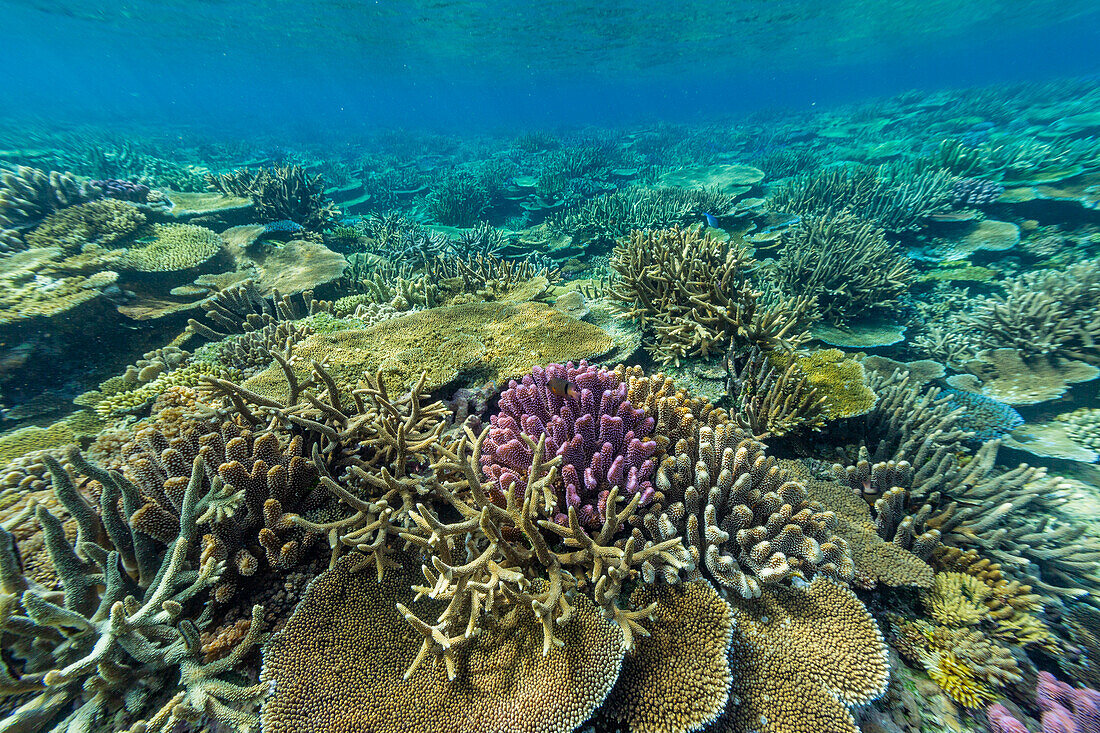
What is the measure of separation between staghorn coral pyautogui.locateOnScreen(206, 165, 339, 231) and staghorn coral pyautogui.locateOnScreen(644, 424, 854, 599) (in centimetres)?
1002

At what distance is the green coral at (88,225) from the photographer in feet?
21.1

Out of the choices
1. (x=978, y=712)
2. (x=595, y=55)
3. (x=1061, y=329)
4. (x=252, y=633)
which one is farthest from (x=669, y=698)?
(x=595, y=55)

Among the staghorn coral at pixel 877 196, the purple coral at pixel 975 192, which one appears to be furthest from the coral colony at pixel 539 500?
the purple coral at pixel 975 192

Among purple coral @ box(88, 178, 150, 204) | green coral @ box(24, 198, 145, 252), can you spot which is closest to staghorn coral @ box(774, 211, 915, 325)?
green coral @ box(24, 198, 145, 252)

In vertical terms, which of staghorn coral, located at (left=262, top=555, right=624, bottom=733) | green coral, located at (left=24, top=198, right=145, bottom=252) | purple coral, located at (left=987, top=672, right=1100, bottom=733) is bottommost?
purple coral, located at (left=987, top=672, right=1100, bottom=733)

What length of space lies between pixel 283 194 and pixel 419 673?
33.9 feet

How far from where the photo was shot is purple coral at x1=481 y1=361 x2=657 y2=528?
2.27m

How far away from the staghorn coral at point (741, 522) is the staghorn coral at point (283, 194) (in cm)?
1002

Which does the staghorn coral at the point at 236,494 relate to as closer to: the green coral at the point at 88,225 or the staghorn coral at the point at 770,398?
the staghorn coral at the point at 770,398

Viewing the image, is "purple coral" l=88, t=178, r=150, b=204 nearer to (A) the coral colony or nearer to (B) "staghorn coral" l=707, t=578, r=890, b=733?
(A) the coral colony

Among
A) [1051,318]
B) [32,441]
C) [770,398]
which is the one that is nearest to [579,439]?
[770,398]

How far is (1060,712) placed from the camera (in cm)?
204

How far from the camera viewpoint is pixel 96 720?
1.62 m

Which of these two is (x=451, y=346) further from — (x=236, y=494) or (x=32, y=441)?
(x=32, y=441)
